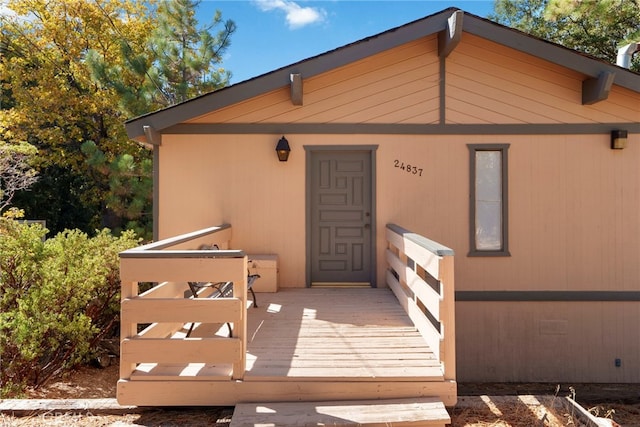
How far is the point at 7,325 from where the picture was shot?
438cm

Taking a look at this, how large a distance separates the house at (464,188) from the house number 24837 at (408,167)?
2 centimetres

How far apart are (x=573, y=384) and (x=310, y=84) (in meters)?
5.61

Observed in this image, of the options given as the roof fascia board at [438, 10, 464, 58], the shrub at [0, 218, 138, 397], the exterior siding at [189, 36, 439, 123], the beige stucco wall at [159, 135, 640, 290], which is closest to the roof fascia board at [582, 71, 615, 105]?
the beige stucco wall at [159, 135, 640, 290]

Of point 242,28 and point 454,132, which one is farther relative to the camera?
point 242,28

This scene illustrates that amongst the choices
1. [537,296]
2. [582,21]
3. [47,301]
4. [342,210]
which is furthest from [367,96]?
[582,21]

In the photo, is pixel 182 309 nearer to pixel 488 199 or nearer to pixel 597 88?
pixel 488 199

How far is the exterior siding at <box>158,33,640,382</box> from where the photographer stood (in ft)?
18.4

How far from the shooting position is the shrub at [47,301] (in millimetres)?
4625

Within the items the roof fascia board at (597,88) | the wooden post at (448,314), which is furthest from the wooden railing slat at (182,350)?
the roof fascia board at (597,88)

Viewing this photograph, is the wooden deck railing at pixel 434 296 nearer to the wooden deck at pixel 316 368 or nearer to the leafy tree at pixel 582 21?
the wooden deck at pixel 316 368

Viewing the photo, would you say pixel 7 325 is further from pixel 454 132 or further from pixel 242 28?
pixel 242 28

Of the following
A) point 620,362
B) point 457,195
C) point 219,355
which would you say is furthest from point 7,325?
point 620,362

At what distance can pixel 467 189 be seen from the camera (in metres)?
5.77

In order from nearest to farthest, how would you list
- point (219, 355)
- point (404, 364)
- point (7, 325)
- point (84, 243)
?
1. point (219, 355)
2. point (404, 364)
3. point (7, 325)
4. point (84, 243)
